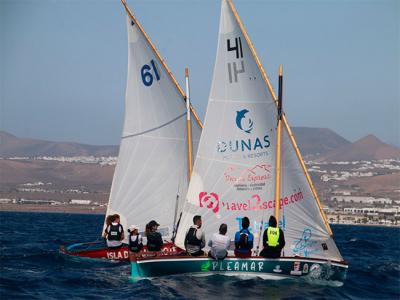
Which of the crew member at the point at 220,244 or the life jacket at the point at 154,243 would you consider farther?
the life jacket at the point at 154,243

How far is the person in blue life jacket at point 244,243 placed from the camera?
31.5 m

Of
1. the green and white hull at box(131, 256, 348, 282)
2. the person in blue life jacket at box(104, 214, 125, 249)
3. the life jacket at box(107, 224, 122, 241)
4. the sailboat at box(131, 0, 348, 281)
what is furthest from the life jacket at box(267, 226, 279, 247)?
the life jacket at box(107, 224, 122, 241)

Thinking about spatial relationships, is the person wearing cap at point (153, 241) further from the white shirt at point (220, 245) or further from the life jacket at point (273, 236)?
the life jacket at point (273, 236)

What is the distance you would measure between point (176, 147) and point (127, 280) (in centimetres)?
1250

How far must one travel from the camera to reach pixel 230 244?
33031 mm

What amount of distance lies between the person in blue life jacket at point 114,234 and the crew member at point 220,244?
9225mm

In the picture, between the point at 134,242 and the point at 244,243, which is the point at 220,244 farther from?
the point at 134,242

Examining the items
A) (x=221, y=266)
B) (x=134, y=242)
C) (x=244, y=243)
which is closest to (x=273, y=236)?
(x=244, y=243)

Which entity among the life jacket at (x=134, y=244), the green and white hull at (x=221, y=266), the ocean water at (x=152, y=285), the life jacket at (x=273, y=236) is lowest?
the ocean water at (x=152, y=285)

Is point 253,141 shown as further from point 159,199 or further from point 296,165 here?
point 159,199

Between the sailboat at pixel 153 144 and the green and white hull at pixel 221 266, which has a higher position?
the sailboat at pixel 153 144

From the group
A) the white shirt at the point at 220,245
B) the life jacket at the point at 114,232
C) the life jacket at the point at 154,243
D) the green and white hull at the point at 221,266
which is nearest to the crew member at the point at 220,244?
the white shirt at the point at 220,245

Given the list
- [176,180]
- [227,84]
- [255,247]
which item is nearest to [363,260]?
[176,180]

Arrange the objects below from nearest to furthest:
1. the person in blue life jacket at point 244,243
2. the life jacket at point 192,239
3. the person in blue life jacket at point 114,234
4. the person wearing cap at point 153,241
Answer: the person in blue life jacket at point 244,243
the life jacket at point 192,239
the person wearing cap at point 153,241
the person in blue life jacket at point 114,234
